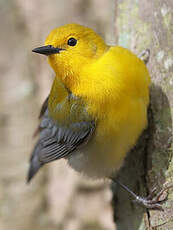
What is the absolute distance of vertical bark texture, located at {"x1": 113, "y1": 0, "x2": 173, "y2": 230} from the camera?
2811 mm

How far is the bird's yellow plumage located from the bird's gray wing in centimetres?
1

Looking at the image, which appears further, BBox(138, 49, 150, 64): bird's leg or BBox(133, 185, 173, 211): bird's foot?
BBox(138, 49, 150, 64): bird's leg

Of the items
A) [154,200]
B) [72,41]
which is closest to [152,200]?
[154,200]

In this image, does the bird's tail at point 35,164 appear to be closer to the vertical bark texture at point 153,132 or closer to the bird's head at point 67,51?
the vertical bark texture at point 153,132

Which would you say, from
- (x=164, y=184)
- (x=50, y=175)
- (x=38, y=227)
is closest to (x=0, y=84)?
(x=50, y=175)

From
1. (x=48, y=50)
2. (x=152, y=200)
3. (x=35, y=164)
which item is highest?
(x=48, y=50)

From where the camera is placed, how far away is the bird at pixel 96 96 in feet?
8.91

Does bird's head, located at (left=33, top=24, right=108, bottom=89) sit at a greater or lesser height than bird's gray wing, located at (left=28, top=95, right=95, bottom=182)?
greater

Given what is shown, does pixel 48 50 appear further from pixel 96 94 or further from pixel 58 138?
pixel 58 138

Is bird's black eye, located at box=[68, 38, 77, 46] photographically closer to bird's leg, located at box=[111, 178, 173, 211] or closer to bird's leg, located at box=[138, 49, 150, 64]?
bird's leg, located at box=[138, 49, 150, 64]

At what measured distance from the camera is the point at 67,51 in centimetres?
271

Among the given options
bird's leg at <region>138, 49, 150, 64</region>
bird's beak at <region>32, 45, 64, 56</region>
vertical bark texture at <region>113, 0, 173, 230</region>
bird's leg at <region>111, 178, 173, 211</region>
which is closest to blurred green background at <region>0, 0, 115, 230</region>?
vertical bark texture at <region>113, 0, 173, 230</region>

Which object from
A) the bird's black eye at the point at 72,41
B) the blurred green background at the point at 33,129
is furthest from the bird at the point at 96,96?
the blurred green background at the point at 33,129

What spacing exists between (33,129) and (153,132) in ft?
9.84
